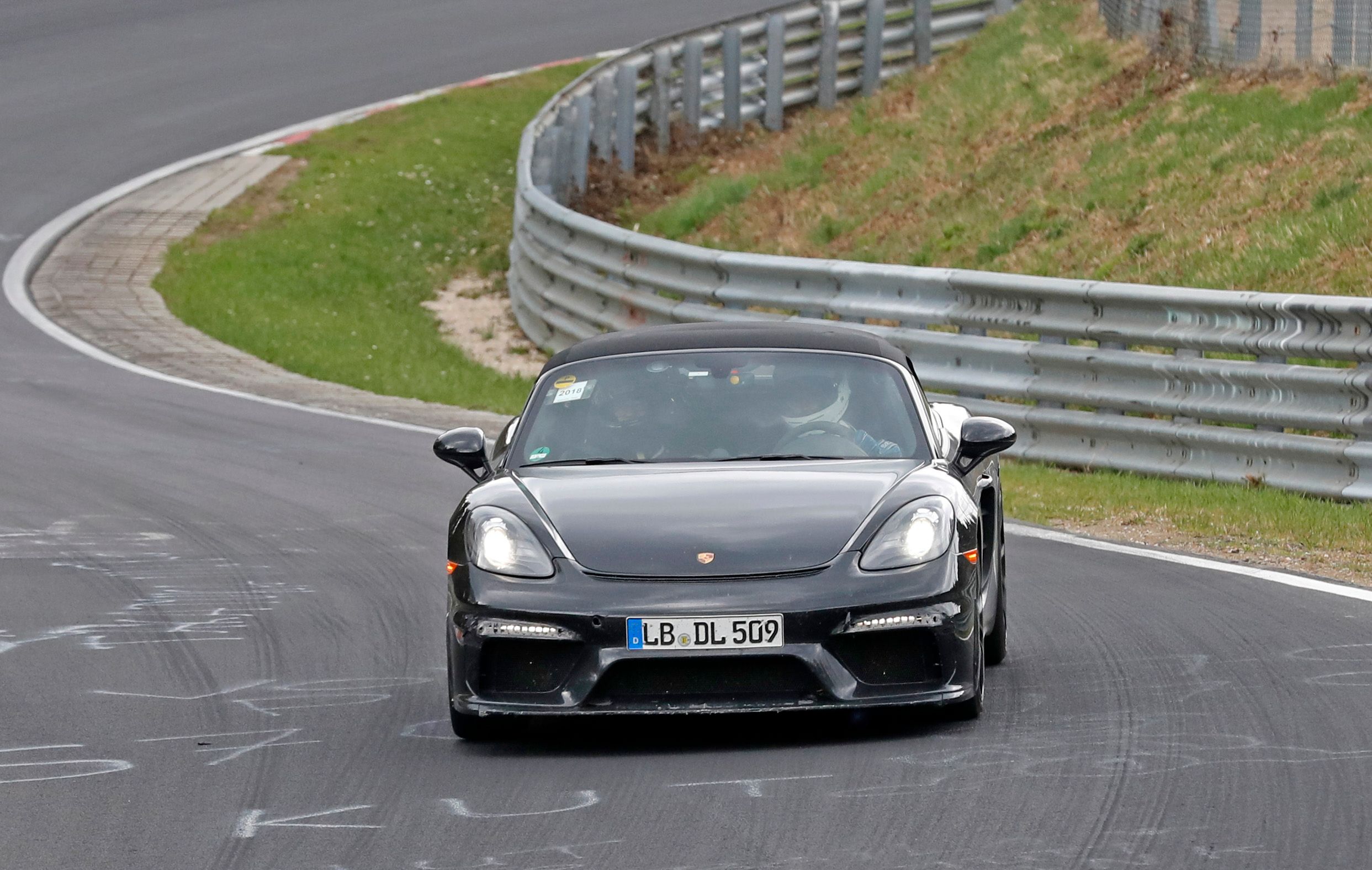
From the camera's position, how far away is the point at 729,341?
814 centimetres

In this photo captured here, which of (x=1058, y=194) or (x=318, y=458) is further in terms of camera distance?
(x=1058, y=194)

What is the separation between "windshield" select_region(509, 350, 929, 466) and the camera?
7672 mm

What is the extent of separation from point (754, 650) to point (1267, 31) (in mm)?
14620

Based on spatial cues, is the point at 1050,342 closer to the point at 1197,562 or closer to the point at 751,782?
the point at 1197,562

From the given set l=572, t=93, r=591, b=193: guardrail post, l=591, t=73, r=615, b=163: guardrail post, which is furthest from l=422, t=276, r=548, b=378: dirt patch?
A: l=591, t=73, r=615, b=163: guardrail post

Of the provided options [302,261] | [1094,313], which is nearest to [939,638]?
[1094,313]

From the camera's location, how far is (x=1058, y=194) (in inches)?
758

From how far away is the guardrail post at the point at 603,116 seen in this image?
24.2 m

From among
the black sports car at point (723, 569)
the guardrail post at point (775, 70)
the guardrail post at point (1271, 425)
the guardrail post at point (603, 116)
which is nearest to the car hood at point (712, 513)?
the black sports car at point (723, 569)

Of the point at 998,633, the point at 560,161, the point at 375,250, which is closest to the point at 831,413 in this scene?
the point at 998,633

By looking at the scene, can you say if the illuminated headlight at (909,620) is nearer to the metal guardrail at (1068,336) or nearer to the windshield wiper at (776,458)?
the windshield wiper at (776,458)

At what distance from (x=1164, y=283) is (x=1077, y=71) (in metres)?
7.34

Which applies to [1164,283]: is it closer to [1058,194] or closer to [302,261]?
[1058,194]

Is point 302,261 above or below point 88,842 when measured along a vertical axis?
below
